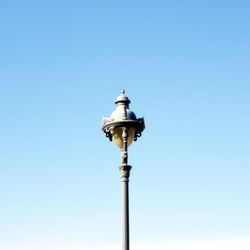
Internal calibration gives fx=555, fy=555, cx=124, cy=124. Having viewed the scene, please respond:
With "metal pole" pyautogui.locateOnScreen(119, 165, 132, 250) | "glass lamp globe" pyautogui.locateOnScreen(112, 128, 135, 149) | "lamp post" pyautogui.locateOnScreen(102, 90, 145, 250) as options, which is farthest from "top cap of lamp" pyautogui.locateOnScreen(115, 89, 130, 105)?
"metal pole" pyautogui.locateOnScreen(119, 165, 132, 250)

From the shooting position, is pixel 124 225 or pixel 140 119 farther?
pixel 140 119

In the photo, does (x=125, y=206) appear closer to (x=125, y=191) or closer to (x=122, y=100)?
(x=125, y=191)

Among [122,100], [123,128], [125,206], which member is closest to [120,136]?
[123,128]

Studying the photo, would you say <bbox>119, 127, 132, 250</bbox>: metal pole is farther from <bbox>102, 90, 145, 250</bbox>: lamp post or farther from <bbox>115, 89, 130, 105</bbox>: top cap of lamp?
<bbox>115, 89, 130, 105</bbox>: top cap of lamp

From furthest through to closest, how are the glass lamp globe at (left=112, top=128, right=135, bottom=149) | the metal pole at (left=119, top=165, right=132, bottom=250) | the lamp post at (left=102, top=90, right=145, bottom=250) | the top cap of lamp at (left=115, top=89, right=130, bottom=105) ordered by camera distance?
the top cap of lamp at (left=115, top=89, right=130, bottom=105) → the glass lamp globe at (left=112, top=128, right=135, bottom=149) → the lamp post at (left=102, top=90, right=145, bottom=250) → the metal pole at (left=119, top=165, right=132, bottom=250)

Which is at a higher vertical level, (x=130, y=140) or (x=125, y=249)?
(x=130, y=140)

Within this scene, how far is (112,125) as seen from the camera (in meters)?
11.2

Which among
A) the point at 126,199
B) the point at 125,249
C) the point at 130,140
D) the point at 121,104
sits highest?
the point at 121,104

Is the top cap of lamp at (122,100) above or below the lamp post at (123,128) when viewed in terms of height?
above

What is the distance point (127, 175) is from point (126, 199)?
54 cm

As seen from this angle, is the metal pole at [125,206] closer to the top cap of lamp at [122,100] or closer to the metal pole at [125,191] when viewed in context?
the metal pole at [125,191]

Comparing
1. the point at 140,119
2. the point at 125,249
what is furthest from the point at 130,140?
the point at 125,249

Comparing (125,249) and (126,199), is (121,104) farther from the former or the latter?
(125,249)

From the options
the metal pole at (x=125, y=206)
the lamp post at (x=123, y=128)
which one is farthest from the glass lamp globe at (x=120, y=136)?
the metal pole at (x=125, y=206)
